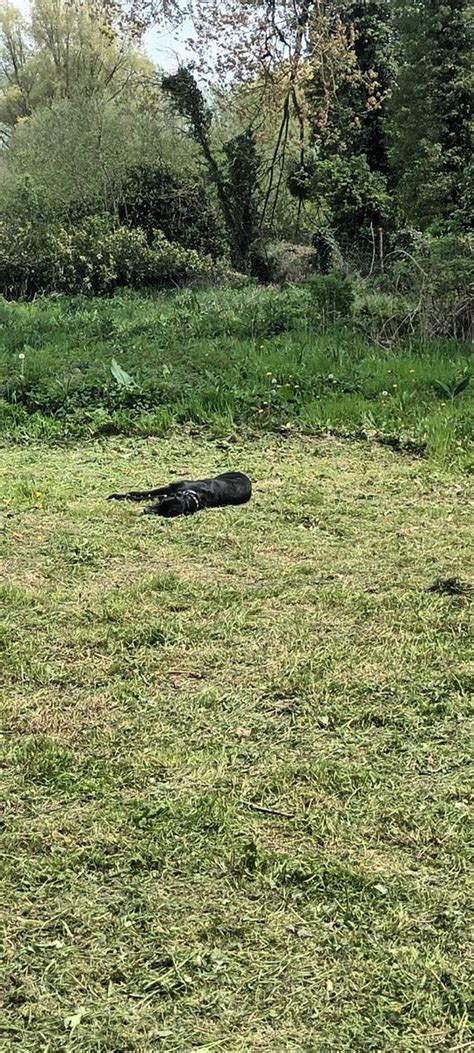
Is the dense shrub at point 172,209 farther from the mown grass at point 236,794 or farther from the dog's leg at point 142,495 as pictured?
the mown grass at point 236,794

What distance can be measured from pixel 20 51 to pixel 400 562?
35052 millimetres

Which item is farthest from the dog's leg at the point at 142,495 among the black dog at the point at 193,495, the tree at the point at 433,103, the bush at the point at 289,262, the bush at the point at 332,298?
the tree at the point at 433,103

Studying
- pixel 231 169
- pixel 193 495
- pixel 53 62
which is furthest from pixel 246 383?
pixel 53 62

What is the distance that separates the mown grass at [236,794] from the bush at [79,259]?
44.6 feet

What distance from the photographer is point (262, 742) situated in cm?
242

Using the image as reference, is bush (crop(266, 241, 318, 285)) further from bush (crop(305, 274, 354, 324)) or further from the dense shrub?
bush (crop(305, 274, 354, 324))

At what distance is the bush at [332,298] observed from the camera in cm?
966

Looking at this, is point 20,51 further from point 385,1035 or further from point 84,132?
point 385,1035

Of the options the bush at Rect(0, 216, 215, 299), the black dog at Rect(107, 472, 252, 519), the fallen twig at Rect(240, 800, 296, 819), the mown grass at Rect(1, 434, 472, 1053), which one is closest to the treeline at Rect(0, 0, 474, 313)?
the bush at Rect(0, 216, 215, 299)

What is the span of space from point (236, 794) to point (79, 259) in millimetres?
16054

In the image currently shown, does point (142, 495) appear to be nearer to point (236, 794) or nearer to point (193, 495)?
point (193, 495)

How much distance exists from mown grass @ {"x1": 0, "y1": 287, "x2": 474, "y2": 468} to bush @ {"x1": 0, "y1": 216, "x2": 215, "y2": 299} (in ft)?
23.6

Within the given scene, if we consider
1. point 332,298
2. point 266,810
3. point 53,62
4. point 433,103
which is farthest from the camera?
point 53,62

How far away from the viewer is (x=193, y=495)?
186 inches
